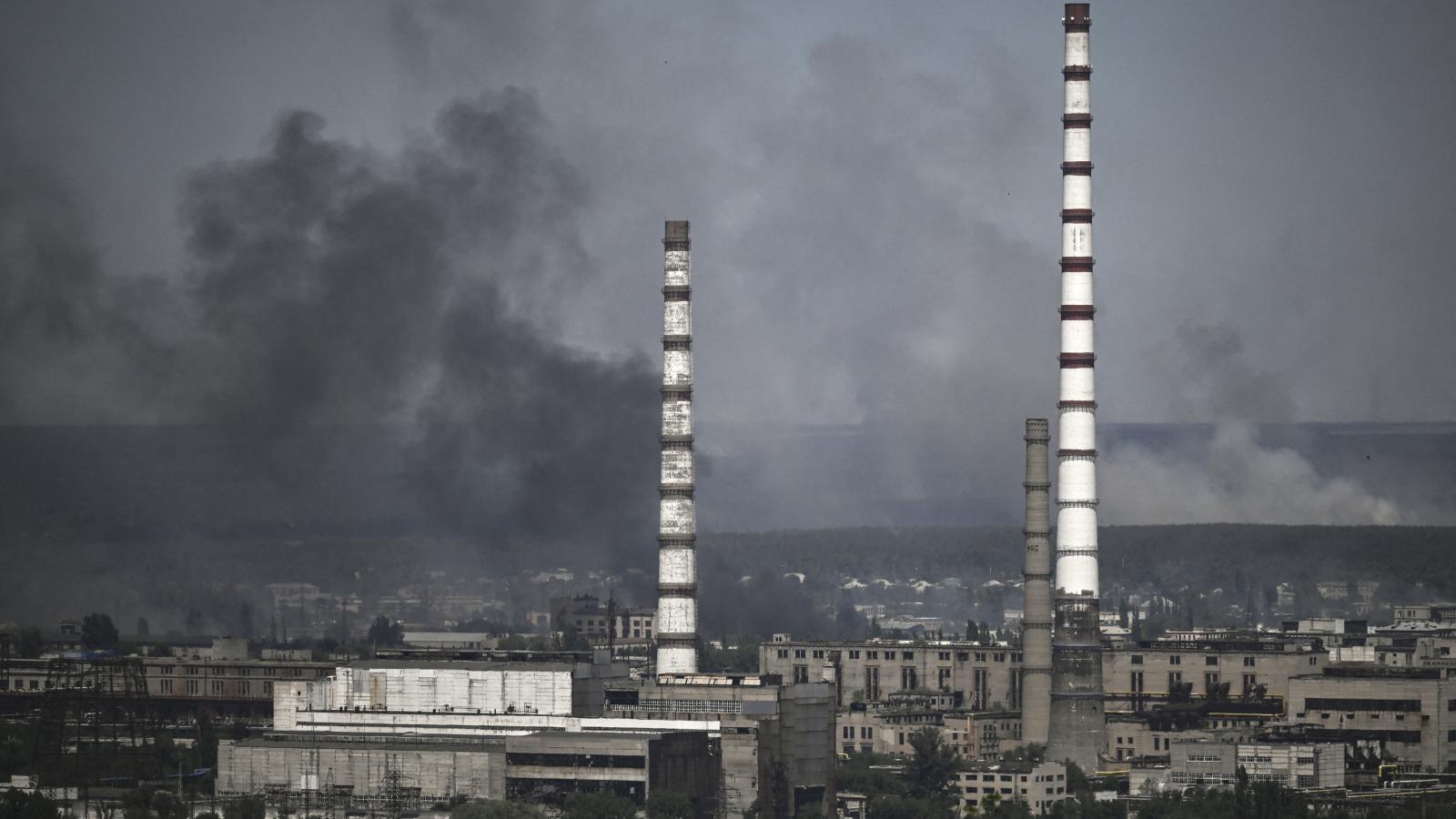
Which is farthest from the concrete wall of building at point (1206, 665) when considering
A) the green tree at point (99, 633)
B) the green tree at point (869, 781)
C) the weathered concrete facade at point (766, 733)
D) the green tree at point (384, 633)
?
the green tree at point (99, 633)

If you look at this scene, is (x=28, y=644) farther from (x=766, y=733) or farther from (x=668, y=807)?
(x=668, y=807)

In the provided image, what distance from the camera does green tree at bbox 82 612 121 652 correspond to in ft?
350

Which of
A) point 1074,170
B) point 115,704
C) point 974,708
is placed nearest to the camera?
point 115,704

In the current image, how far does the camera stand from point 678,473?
90.6 metres

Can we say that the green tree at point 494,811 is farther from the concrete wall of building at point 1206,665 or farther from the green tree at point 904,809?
the concrete wall of building at point 1206,665

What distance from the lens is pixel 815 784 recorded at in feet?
244

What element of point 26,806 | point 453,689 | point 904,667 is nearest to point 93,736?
point 453,689

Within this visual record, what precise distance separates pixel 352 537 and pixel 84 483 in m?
23.0

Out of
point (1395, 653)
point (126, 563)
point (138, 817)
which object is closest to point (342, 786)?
point (138, 817)

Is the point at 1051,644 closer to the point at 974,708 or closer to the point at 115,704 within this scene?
the point at 974,708

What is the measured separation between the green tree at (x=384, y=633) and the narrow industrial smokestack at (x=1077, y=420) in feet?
114

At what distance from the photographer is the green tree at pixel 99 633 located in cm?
10681

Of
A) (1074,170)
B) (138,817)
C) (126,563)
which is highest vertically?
(1074,170)

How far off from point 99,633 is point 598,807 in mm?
44660
